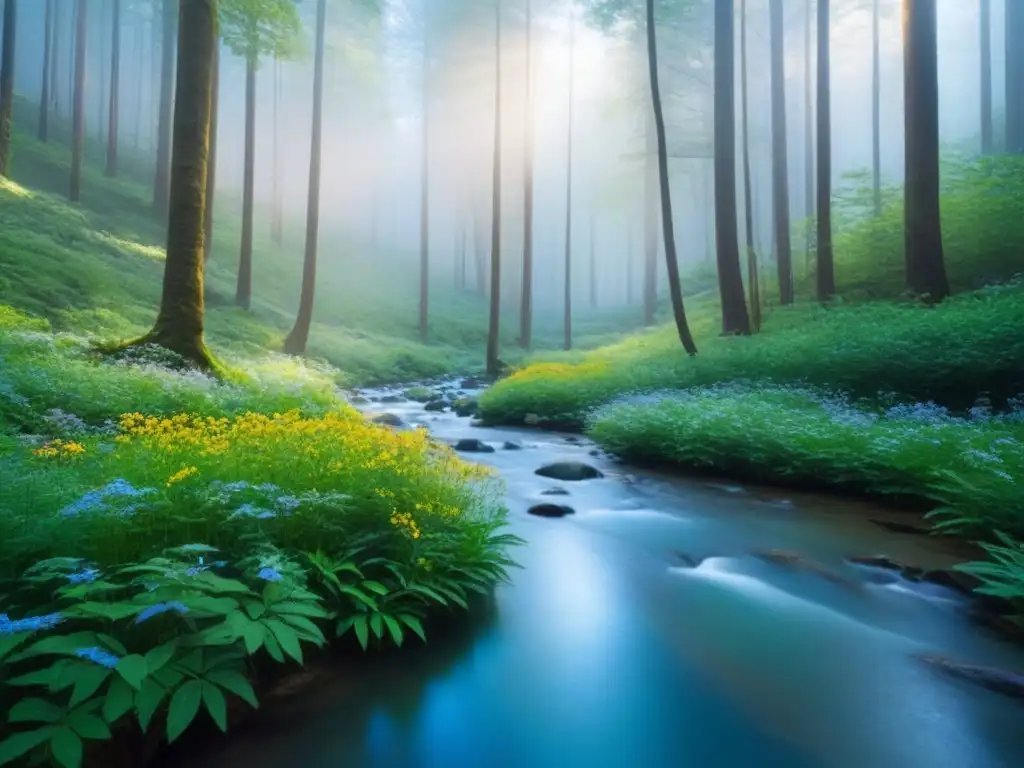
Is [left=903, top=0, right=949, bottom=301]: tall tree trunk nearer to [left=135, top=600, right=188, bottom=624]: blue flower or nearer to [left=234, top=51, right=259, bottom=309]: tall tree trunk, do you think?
[left=135, top=600, right=188, bottom=624]: blue flower

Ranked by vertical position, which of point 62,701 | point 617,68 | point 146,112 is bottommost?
point 62,701

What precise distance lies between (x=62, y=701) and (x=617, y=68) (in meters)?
35.2

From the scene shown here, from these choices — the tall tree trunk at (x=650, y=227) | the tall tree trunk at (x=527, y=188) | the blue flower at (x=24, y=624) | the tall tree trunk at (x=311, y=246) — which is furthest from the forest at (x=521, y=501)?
the tall tree trunk at (x=650, y=227)

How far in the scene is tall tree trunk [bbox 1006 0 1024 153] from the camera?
23.6 metres

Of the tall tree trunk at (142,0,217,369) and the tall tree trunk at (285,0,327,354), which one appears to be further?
the tall tree trunk at (285,0,327,354)

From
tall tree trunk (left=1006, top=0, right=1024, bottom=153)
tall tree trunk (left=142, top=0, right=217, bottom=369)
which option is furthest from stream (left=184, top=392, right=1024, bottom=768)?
tall tree trunk (left=1006, top=0, right=1024, bottom=153)

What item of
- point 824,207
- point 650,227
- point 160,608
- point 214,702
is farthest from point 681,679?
point 650,227

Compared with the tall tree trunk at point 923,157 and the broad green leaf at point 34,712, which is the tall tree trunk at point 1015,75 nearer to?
the tall tree trunk at point 923,157

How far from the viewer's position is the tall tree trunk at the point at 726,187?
16.1 meters

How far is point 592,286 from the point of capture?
46.9 metres

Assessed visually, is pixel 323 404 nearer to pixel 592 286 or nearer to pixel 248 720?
pixel 248 720

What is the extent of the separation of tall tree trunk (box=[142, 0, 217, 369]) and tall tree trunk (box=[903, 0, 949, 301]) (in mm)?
13485

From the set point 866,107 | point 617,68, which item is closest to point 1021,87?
point 617,68

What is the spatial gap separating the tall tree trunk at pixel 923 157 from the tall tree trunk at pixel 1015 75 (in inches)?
565
